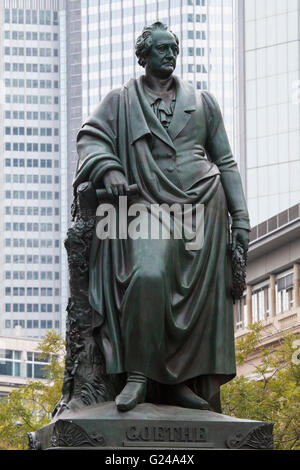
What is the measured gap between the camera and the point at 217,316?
12.6 metres

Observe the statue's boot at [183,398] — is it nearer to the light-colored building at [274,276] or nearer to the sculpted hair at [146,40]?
the sculpted hair at [146,40]

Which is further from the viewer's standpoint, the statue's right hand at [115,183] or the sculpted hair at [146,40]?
the sculpted hair at [146,40]

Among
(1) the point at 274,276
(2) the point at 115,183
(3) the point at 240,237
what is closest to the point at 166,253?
(2) the point at 115,183

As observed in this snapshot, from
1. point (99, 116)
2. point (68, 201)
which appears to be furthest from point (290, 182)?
point (68, 201)

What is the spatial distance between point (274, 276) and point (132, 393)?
64.4 m

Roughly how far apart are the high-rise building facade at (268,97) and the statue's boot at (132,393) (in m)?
74.9

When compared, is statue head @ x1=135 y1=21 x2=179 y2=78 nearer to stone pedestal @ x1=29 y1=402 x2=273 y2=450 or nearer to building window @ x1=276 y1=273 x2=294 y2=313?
stone pedestal @ x1=29 y1=402 x2=273 y2=450

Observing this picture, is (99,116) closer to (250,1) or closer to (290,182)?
(290,182)

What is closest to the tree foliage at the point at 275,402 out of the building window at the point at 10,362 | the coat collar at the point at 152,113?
the coat collar at the point at 152,113

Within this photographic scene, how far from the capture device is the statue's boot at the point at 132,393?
39.0 feet

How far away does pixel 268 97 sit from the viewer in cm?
9219

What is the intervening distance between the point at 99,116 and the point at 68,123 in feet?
560
